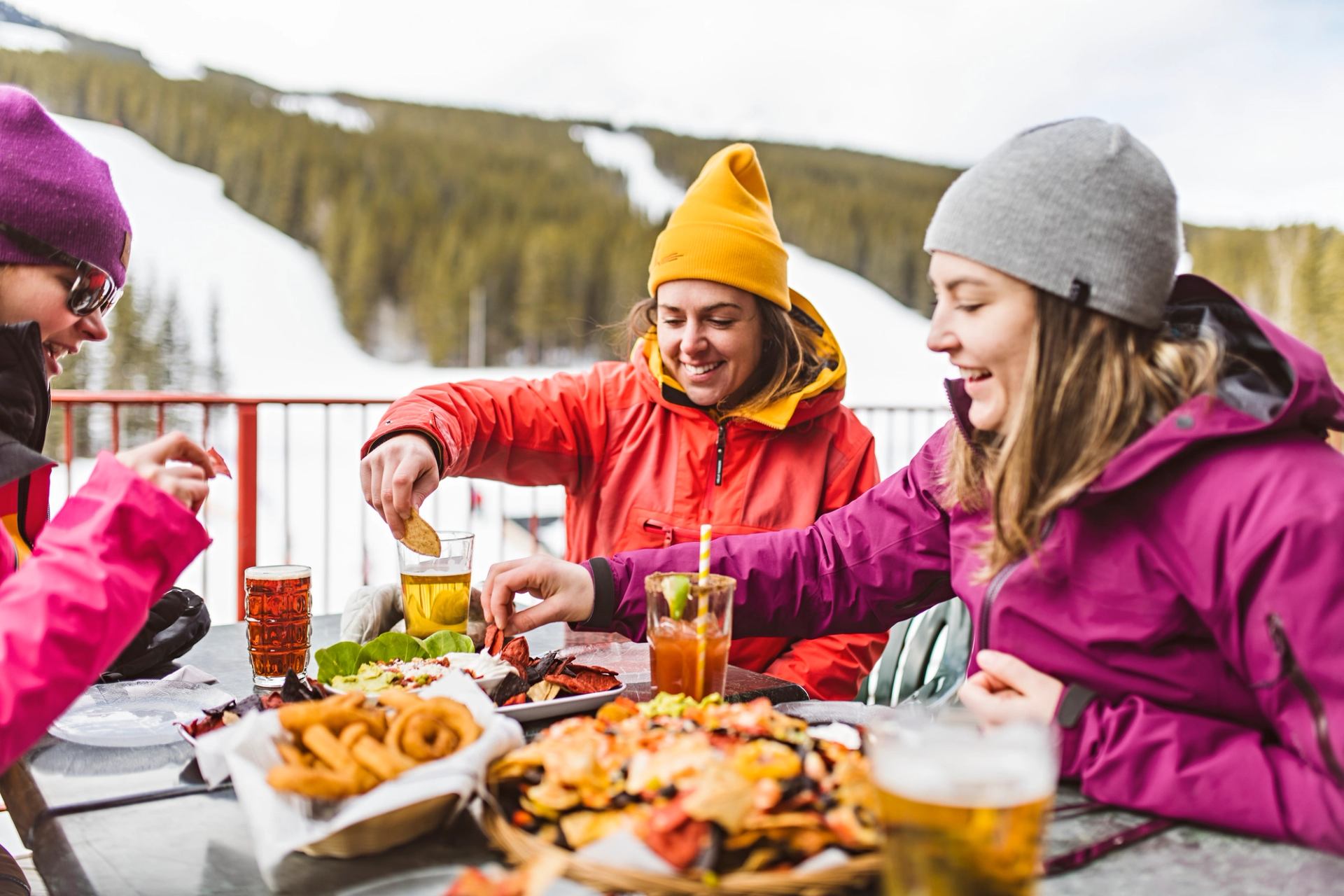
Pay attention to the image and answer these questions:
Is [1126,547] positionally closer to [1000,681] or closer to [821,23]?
[1000,681]

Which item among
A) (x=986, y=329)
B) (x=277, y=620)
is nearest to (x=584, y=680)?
(x=277, y=620)

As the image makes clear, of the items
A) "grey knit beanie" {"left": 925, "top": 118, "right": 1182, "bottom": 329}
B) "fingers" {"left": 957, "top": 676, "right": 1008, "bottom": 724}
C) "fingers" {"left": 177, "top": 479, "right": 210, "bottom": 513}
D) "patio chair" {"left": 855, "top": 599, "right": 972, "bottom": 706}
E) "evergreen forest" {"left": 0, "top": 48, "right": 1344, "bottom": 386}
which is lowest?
"patio chair" {"left": 855, "top": 599, "right": 972, "bottom": 706}

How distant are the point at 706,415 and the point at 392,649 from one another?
101 cm

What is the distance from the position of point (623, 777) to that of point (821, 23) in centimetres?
1516

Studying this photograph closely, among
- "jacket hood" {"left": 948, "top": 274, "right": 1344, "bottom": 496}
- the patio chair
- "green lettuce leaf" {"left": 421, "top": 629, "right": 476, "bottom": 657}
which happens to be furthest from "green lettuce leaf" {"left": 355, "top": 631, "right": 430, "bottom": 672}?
the patio chair

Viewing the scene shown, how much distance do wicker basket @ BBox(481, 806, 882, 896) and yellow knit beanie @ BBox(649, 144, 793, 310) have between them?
156 cm

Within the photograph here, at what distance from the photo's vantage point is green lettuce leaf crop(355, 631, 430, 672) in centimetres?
137

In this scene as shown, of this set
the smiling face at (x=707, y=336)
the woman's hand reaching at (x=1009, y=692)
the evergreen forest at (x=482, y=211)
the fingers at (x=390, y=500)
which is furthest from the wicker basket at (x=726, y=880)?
the evergreen forest at (x=482, y=211)

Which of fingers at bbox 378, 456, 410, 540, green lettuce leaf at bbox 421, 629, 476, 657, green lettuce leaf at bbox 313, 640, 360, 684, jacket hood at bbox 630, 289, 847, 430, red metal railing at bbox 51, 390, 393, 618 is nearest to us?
green lettuce leaf at bbox 313, 640, 360, 684

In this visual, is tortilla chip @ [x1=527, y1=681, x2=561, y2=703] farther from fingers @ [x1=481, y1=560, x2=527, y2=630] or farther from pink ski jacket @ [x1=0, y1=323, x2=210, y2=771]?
pink ski jacket @ [x1=0, y1=323, x2=210, y2=771]

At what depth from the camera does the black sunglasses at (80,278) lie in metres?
1.35

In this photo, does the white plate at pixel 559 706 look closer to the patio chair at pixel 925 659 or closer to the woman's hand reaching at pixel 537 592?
the woman's hand reaching at pixel 537 592

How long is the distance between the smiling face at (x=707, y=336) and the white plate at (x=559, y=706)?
3.31 ft

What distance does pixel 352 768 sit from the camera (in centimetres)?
83
